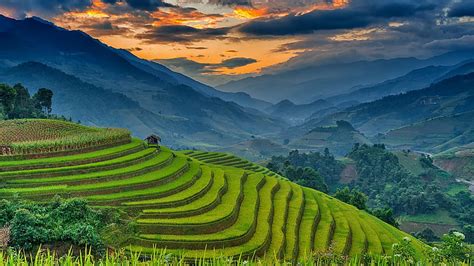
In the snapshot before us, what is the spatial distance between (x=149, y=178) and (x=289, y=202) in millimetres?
11318

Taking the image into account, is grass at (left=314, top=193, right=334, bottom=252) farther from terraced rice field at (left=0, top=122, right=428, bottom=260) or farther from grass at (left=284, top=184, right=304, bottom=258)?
grass at (left=284, top=184, right=304, bottom=258)

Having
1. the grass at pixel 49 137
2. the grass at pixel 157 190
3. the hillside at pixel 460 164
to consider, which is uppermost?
the grass at pixel 49 137

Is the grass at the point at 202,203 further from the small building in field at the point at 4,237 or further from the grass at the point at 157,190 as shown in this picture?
the small building in field at the point at 4,237

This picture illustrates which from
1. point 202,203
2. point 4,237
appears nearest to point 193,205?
point 202,203

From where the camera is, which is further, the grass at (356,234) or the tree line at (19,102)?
the tree line at (19,102)

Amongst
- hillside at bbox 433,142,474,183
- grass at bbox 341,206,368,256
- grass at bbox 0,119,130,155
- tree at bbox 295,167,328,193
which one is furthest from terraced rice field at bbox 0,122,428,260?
hillside at bbox 433,142,474,183

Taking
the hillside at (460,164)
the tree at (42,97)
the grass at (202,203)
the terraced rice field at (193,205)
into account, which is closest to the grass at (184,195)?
the terraced rice field at (193,205)

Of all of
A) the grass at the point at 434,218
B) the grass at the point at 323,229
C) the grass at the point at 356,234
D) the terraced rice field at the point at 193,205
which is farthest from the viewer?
the grass at the point at 434,218

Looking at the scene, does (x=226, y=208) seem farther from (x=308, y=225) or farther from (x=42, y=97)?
(x=42, y=97)

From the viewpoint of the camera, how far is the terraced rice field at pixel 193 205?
24703 millimetres

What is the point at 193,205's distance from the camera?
28234 mm

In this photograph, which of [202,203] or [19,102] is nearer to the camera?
[202,203]

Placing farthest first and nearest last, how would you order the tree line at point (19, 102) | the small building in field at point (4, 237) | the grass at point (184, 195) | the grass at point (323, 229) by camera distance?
the tree line at point (19, 102), the grass at point (323, 229), the grass at point (184, 195), the small building in field at point (4, 237)

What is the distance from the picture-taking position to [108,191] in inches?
1091
